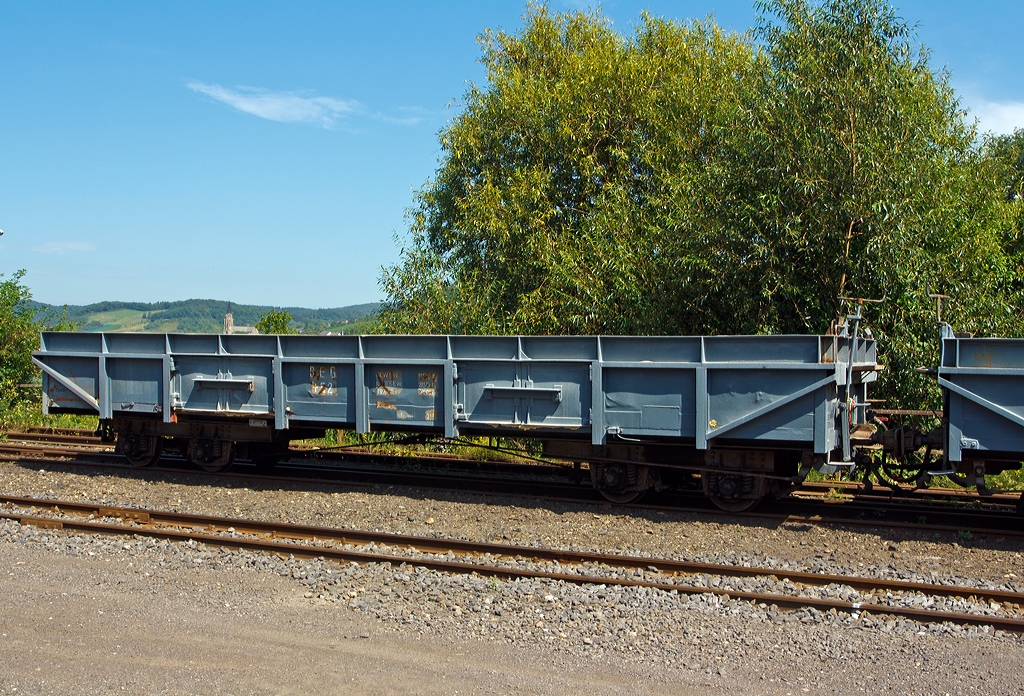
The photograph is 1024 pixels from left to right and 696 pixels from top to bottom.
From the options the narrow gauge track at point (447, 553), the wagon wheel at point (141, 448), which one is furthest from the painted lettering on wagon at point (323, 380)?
the wagon wheel at point (141, 448)

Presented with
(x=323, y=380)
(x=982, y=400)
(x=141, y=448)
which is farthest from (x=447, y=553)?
(x=141, y=448)

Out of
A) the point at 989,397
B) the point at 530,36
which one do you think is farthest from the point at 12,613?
the point at 530,36

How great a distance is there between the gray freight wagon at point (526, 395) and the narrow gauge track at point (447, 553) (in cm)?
214

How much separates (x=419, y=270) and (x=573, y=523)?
39.4 feet

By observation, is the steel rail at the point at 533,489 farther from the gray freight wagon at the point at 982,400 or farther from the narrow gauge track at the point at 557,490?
the gray freight wagon at the point at 982,400

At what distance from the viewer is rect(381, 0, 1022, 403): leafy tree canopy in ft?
44.2

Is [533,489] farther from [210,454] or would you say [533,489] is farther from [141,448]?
[141,448]

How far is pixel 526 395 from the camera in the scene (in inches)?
442

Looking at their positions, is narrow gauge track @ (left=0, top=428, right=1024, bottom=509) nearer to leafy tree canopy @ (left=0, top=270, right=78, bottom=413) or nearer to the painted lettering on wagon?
the painted lettering on wagon

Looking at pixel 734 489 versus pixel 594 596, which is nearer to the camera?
pixel 594 596

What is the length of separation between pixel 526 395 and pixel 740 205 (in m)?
5.80

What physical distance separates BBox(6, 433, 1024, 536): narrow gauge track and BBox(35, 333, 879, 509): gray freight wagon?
0.42 metres

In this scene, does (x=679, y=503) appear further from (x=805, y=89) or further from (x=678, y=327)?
(x=805, y=89)

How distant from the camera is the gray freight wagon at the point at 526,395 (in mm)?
10219
